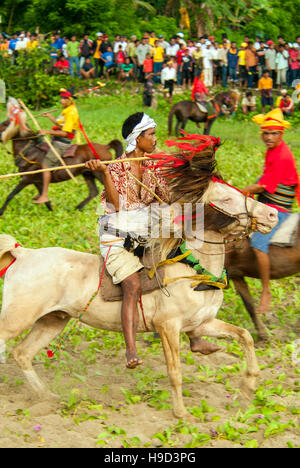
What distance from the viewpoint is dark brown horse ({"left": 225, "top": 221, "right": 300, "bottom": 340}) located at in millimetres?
7496

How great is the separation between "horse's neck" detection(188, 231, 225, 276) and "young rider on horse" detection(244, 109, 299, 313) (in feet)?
6.47

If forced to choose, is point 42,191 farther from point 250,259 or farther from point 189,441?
point 189,441

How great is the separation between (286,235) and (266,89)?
1781 cm

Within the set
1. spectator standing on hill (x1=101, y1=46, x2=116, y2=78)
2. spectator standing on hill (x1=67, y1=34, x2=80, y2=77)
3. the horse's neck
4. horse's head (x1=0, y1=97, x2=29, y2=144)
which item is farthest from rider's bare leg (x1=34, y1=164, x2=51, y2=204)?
spectator standing on hill (x1=101, y1=46, x2=116, y2=78)

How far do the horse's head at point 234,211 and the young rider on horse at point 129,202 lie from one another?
408mm

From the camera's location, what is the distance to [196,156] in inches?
209

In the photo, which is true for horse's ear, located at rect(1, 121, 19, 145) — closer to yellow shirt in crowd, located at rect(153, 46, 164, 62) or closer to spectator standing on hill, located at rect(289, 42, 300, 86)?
yellow shirt in crowd, located at rect(153, 46, 164, 62)

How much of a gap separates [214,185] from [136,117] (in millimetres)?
901

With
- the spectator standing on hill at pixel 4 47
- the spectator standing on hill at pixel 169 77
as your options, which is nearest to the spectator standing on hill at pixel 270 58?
the spectator standing on hill at pixel 169 77

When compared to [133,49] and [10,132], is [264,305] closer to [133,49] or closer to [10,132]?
[10,132]

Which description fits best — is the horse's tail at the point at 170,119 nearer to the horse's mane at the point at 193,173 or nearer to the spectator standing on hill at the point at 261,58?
the spectator standing on hill at the point at 261,58

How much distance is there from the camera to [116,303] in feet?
18.5

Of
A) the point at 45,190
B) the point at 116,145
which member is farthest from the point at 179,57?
the point at 45,190

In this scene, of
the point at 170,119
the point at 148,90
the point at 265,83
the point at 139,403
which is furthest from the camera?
the point at 148,90
